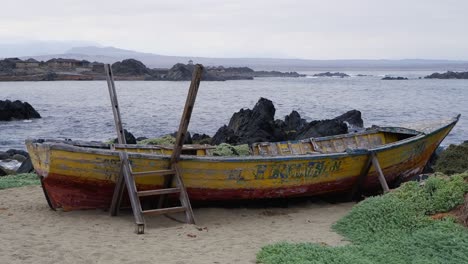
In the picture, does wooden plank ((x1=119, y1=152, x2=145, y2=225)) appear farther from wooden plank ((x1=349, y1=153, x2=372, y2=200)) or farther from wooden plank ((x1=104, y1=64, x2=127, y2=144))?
wooden plank ((x1=349, y1=153, x2=372, y2=200))

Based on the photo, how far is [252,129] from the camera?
70.4 ft

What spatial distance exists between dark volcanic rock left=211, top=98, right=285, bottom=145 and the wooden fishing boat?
24.1 ft

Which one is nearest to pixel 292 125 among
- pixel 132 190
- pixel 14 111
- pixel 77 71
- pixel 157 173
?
pixel 157 173

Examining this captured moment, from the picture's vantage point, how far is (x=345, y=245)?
829cm

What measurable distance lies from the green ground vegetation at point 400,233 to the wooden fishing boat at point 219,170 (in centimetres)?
156

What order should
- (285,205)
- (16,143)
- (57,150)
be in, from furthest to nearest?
(16,143)
(285,205)
(57,150)

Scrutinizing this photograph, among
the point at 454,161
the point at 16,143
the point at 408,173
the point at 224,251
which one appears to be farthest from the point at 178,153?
the point at 16,143

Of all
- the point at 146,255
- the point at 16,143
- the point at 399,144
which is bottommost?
the point at 16,143

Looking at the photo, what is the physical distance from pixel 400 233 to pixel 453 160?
6.20m

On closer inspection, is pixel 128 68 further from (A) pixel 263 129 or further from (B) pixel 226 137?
(B) pixel 226 137

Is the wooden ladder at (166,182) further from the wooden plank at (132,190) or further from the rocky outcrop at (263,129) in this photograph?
the rocky outcrop at (263,129)

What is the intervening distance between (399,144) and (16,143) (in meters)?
21.6

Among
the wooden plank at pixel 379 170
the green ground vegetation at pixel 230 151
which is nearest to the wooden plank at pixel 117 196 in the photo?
the green ground vegetation at pixel 230 151

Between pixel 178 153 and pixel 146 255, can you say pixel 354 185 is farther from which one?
pixel 146 255
